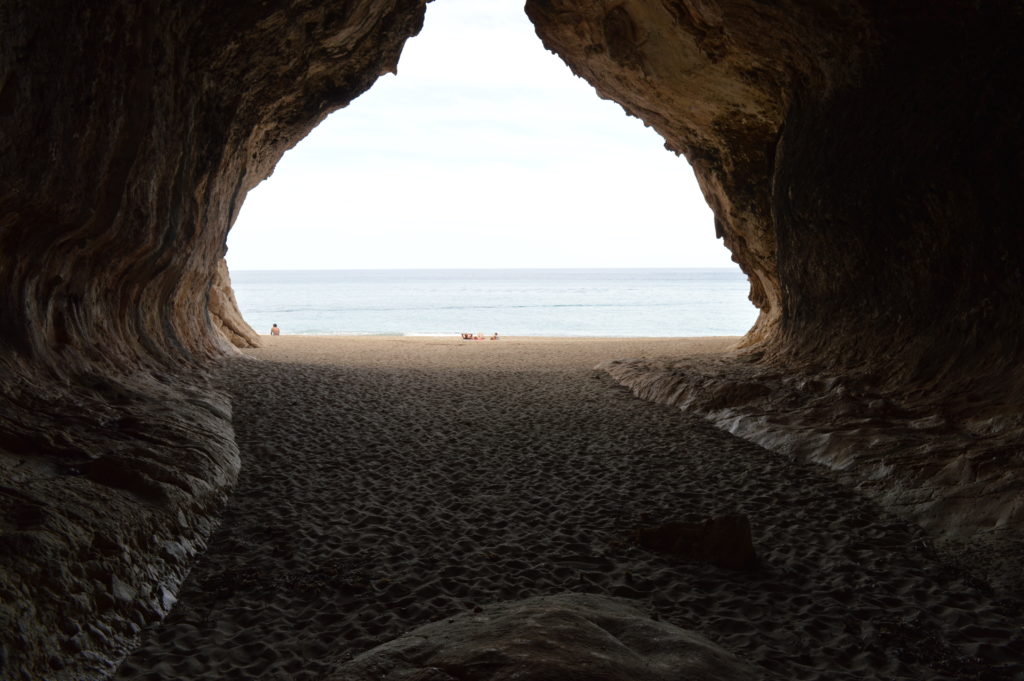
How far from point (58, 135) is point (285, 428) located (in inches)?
198

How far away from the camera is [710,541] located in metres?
6.31

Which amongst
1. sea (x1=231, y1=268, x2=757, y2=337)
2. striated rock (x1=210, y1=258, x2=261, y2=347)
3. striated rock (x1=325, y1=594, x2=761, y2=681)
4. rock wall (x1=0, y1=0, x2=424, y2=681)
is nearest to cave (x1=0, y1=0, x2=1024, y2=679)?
rock wall (x1=0, y1=0, x2=424, y2=681)

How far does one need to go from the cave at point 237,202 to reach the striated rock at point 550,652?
6.36ft

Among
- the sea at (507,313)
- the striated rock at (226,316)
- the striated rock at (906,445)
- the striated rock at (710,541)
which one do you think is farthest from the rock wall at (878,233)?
the sea at (507,313)

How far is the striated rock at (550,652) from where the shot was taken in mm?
3861

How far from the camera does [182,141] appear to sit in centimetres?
1186

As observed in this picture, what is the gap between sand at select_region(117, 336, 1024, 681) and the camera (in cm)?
486

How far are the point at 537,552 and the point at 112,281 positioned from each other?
9.29m

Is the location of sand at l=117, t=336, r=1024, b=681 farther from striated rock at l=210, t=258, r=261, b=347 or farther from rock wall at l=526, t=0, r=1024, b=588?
striated rock at l=210, t=258, r=261, b=347

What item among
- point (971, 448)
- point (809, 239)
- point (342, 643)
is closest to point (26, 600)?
point (342, 643)

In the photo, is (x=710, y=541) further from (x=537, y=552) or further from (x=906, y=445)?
(x=906, y=445)

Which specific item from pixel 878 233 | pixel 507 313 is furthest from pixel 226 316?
pixel 507 313

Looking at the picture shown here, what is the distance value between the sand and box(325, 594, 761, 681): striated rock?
19.9 inches

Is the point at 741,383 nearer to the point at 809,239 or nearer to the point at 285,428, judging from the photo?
the point at 809,239
